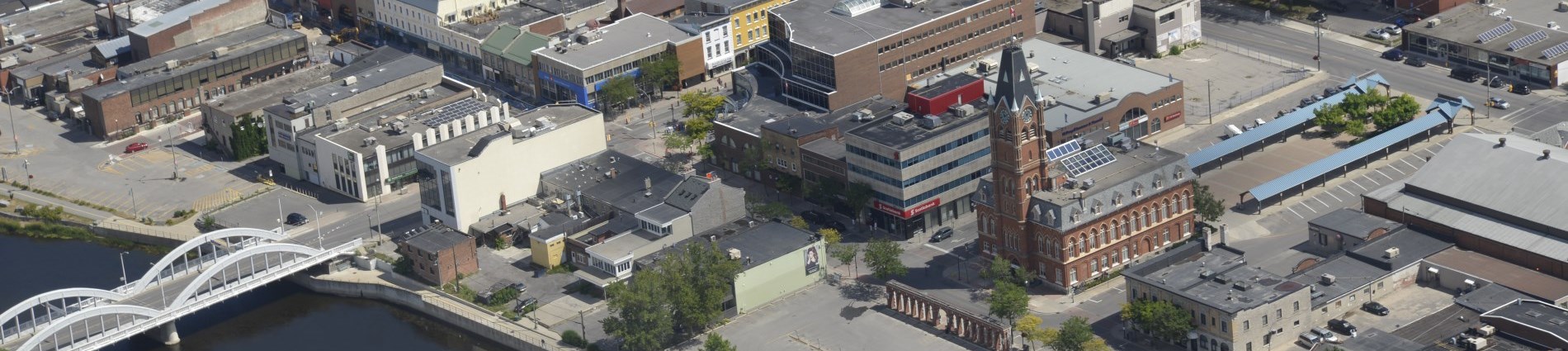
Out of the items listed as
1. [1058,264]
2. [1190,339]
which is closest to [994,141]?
[1058,264]

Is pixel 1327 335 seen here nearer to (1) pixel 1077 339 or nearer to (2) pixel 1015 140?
(1) pixel 1077 339

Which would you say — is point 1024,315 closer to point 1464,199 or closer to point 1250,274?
point 1250,274

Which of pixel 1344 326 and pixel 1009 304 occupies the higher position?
pixel 1009 304

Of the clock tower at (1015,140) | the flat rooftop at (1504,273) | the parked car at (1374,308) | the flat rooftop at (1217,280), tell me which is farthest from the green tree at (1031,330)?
the flat rooftop at (1504,273)

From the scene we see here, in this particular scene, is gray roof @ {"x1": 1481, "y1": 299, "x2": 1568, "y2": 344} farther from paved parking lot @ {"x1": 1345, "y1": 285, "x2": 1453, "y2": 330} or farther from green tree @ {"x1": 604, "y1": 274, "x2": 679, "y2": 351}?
green tree @ {"x1": 604, "y1": 274, "x2": 679, "y2": 351}

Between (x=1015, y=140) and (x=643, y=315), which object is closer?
(x=643, y=315)

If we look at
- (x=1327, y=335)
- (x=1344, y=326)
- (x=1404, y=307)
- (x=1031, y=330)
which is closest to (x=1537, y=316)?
(x=1404, y=307)
